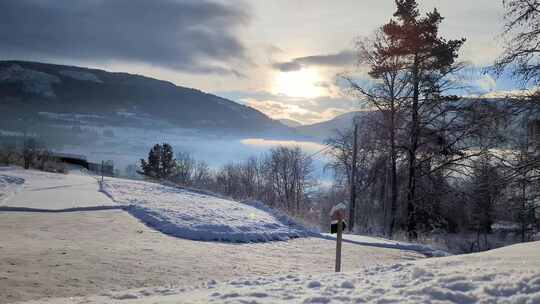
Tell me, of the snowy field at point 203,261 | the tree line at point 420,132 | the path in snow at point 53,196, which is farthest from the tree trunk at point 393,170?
the path in snow at point 53,196

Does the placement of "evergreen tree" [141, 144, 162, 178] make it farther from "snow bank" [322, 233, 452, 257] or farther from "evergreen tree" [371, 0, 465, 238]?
"snow bank" [322, 233, 452, 257]

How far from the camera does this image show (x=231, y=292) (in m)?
6.54

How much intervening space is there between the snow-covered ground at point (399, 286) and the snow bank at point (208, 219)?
366 inches

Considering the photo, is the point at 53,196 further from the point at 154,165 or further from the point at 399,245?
the point at 154,165

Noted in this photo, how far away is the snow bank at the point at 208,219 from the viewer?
56.0 ft

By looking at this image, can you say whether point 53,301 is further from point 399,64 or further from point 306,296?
point 399,64

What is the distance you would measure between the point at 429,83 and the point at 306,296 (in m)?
23.5

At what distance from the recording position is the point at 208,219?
62.6 feet

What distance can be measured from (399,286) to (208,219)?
1369cm

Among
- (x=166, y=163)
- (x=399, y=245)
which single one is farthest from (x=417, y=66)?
(x=166, y=163)

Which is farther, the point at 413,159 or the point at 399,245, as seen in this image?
the point at 413,159

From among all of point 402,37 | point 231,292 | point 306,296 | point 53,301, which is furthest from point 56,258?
point 402,37

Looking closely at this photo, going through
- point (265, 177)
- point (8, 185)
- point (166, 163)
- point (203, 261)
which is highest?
point (166, 163)

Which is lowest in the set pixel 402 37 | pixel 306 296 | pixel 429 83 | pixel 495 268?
pixel 306 296
